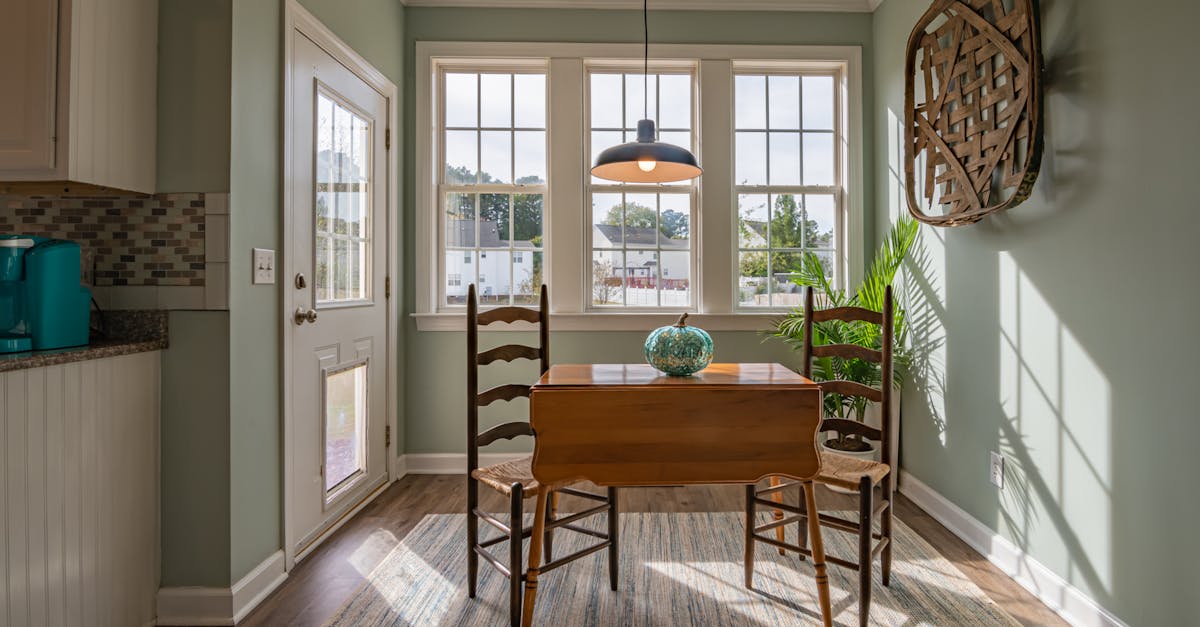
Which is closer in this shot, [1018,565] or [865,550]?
[865,550]

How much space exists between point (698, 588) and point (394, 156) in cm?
255

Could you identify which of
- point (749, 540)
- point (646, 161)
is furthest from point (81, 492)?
point (749, 540)

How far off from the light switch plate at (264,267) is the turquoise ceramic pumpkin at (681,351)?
1.34m

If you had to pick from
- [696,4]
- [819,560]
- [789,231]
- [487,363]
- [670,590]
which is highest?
[696,4]

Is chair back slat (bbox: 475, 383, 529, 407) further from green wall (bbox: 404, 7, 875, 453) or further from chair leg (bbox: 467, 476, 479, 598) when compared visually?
green wall (bbox: 404, 7, 875, 453)

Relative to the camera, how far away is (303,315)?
231 cm

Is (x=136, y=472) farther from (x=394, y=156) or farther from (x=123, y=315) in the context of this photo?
(x=394, y=156)

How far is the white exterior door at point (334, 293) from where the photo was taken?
2316 mm

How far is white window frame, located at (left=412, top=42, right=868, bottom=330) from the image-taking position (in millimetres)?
3391

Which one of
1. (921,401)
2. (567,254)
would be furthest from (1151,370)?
(567,254)

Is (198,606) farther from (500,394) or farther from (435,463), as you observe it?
(435,463)

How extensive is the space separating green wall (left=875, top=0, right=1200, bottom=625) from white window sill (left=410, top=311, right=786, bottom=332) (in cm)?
111

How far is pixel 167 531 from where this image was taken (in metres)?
1.88

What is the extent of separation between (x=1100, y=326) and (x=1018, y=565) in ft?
3.02
